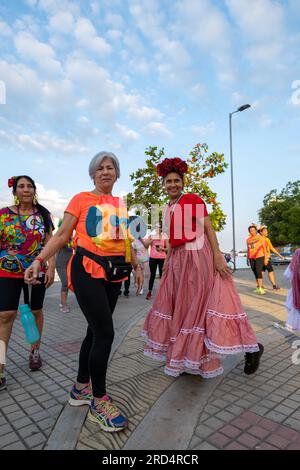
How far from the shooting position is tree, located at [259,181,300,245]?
4662 cm

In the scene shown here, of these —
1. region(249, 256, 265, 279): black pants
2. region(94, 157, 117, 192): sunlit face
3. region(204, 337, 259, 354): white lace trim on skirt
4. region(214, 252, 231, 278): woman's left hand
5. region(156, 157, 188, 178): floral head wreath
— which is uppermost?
region(156, 157, 188, 178): floral head wreath

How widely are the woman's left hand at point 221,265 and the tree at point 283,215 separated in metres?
47.1

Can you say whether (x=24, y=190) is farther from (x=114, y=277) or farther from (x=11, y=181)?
(x=114, y=277)

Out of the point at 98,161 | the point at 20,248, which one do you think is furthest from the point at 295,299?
the point at 20,248

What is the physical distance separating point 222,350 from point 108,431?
3.46 feet

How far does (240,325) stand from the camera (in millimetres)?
2838

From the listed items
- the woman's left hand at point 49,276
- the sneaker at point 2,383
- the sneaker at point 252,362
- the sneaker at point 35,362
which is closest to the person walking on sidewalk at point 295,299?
the sneaker at point 252,362

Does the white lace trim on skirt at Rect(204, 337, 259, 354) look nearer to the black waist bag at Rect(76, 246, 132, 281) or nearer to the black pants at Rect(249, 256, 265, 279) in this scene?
the black waist bag at Rect(76, 246, 132, 281)

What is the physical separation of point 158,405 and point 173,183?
1.93 metres

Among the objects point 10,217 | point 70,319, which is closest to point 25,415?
point 10,217

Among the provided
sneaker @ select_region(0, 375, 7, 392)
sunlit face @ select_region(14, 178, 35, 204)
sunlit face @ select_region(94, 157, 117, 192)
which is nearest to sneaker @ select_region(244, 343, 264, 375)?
sunlit face @ select_region(94, 157, 117, 192)

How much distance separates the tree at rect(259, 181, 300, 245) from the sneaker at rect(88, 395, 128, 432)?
48.2 meters

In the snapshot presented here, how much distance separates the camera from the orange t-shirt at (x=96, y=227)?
7.70ft
